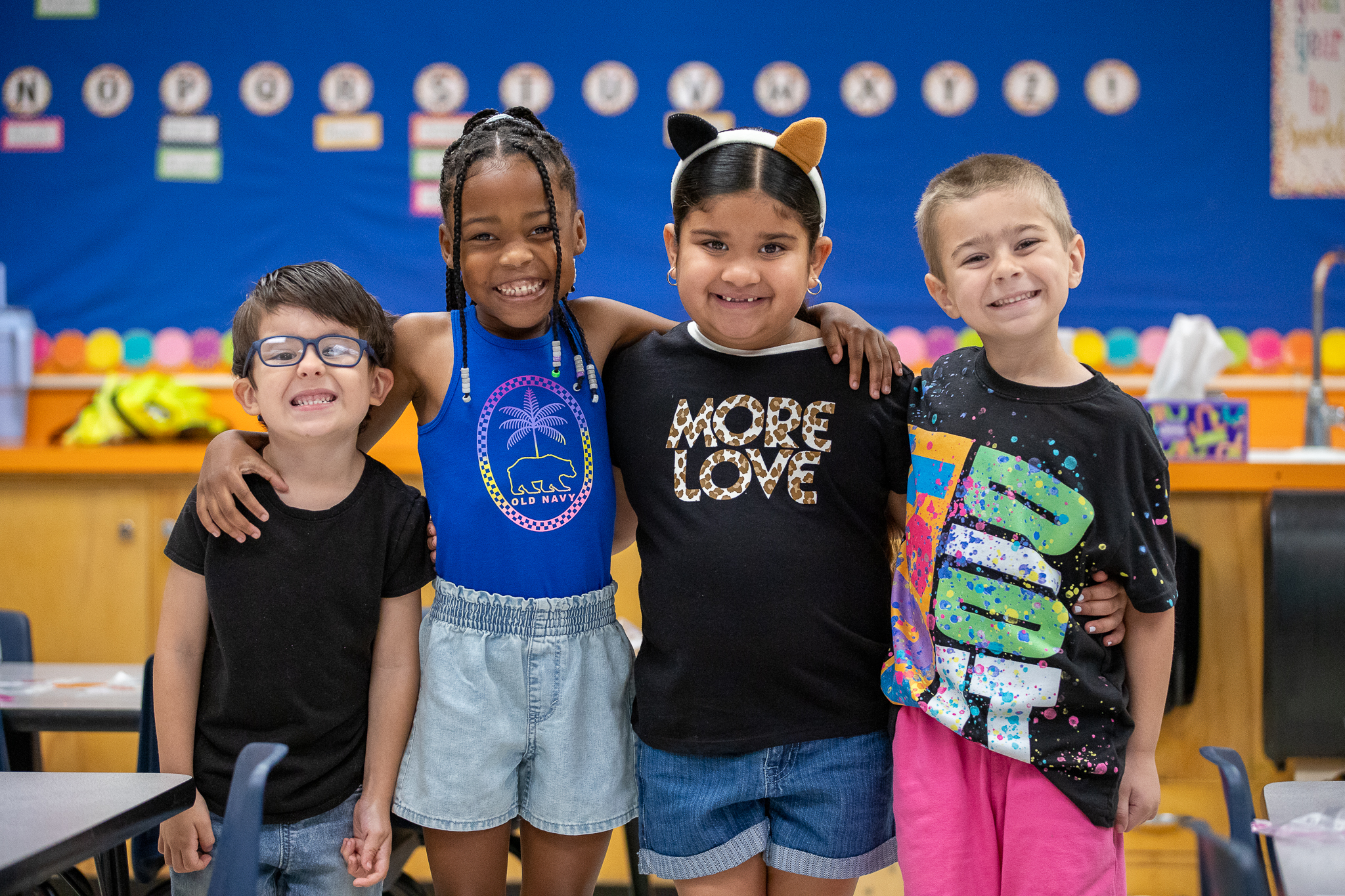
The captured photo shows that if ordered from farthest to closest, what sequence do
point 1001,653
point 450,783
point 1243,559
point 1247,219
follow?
1. point 1247,219
2. point 1243,559
3. point 450,783
4. point 1001,653

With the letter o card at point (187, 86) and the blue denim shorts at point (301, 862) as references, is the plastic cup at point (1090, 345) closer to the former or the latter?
the blue denim shorts at point (301, 862)

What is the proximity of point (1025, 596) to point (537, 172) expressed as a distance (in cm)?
84

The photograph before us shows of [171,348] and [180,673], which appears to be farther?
[171,348]

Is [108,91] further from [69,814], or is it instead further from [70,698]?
[69,814]

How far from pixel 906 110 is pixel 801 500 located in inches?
90.9

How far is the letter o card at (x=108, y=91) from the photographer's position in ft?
10.8

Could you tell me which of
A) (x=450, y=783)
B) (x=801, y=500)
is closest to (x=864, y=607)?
(x=801, y=500)

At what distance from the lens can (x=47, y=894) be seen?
1.37m

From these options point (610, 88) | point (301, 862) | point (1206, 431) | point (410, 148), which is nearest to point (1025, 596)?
point (301, 862)

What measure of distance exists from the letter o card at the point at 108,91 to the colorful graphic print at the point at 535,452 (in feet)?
8.90

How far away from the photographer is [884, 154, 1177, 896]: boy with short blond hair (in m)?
1.16

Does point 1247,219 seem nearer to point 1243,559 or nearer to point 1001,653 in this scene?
point 1243,559

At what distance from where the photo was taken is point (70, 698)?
5.76 ft

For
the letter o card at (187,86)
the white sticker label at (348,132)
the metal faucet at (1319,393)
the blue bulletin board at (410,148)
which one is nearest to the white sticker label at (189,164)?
the blue bulletin board at (410,148)
